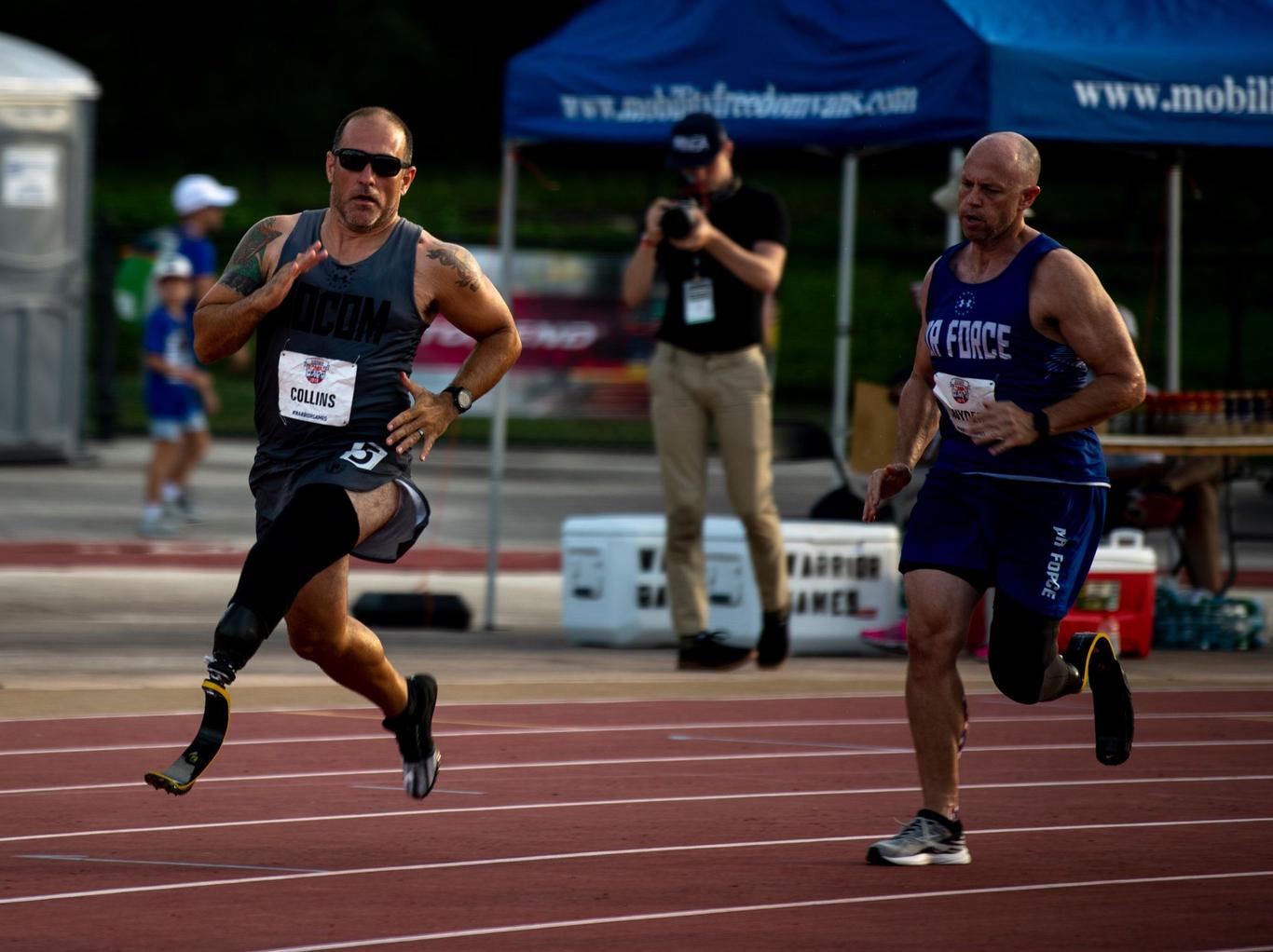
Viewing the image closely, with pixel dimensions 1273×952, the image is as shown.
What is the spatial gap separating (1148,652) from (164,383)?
21.5 ft

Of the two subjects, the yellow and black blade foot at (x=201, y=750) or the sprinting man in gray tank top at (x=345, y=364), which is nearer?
the yellow and black blade foot at (x=201, y=750)

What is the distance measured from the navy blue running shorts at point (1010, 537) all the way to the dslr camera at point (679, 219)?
11.9ft

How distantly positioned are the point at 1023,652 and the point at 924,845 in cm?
61

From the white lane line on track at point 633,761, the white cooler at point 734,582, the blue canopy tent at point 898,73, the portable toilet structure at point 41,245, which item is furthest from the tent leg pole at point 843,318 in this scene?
the portable toilet structure at point 41,245

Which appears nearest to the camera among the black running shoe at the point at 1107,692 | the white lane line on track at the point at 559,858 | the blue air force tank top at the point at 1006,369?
the white lane line on track at the point at 559,858

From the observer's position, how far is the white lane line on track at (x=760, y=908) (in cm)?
548

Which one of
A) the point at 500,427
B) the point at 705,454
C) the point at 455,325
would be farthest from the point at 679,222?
the point at 455,325

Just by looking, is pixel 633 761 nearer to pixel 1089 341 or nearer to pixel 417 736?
pixel 417 736

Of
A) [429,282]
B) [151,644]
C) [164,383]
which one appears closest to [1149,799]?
[429,282]

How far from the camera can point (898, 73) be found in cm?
1038

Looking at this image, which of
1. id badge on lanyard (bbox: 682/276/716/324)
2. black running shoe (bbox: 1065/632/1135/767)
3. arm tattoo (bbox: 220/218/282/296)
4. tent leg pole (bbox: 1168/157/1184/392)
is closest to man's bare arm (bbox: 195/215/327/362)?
arm tattoo (bbox: 220/218/282/296)

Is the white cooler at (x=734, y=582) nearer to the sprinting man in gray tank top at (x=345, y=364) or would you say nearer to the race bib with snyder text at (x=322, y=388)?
the sprinting man in gray tank top at (x=345, y=364)

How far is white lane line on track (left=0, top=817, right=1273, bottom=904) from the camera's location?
598cm

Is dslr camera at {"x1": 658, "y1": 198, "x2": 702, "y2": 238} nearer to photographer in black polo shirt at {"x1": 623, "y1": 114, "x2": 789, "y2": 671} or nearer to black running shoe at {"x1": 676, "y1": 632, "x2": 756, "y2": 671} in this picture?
photographer in black polo shirt at {"x1": 623, "y1": 114, "x2": 789, "y2": 671}
